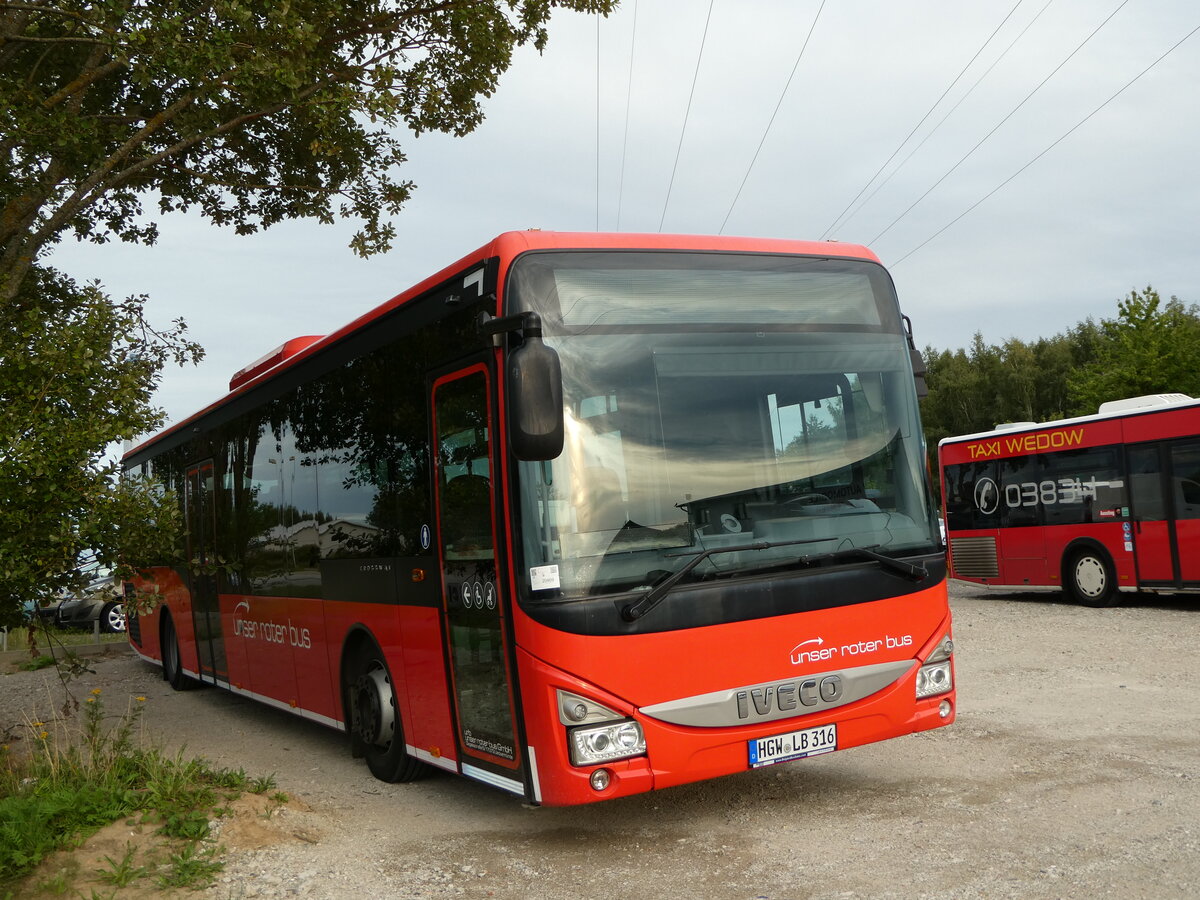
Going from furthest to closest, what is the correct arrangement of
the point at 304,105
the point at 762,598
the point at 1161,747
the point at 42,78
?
the point at 42,78 < the point at 304,105 < the point at 1161,747 < the point at 762,598

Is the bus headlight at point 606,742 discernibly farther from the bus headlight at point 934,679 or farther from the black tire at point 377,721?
the black tire at point 377,721

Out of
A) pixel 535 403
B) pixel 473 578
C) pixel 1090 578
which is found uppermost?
pixel 535 403

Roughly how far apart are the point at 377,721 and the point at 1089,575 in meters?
14.5

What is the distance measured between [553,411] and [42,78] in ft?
31.2

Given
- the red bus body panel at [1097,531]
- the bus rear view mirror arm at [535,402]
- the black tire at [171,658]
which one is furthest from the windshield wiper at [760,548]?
the red bus body panel at [1097,531]

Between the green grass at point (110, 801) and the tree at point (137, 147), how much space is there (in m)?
1.21

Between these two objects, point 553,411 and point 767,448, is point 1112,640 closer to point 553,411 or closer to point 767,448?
point 767,448

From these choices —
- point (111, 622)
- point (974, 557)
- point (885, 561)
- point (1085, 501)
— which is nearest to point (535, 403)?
point (885, 561)

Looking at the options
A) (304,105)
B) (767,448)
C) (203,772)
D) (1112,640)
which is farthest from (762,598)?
(1112,640)

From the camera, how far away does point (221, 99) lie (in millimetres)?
9789

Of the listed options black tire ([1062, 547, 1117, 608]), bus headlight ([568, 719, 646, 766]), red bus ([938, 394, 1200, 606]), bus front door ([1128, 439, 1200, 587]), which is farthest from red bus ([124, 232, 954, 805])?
black tire ([1062, 547, 1117, 608])

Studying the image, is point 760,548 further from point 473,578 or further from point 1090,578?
point 1090,578

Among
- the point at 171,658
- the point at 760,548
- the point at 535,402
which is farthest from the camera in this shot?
the point at 171,658

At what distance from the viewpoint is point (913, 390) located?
22.5ft
